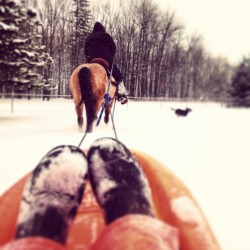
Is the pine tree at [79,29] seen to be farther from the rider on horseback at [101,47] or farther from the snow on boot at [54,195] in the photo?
the snow on boot at [54,195]

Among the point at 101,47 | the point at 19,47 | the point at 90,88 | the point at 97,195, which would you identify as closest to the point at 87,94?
the point at 90,88

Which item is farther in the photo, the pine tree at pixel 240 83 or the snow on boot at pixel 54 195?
the pine tree at pixel 240 83

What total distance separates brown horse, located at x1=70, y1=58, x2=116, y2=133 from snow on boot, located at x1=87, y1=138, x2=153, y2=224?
0.35 metres

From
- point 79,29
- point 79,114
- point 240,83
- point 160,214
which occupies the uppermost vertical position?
point 79,29

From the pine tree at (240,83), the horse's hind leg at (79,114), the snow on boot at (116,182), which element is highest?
the pine tree at (240,83)

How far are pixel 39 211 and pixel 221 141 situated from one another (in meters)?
1.22

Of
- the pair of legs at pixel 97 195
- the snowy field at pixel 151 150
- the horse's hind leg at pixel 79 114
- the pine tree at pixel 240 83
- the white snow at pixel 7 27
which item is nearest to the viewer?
the pair of legs at pixel 97 195

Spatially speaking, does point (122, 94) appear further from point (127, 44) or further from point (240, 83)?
point (240, 83)

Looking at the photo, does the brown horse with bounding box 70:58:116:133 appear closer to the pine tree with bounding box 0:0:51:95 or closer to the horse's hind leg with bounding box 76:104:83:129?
the horse's hind leg with bounding box 76:104:83:129

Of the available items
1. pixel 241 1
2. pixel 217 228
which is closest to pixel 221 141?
pixel 241 1

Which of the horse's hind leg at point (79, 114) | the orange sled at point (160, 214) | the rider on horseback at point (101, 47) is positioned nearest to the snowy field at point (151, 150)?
the horse's hind leg at point (79, 114)

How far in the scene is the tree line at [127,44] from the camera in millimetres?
851

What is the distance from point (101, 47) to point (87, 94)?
0.54 ft

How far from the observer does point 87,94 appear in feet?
3.20
